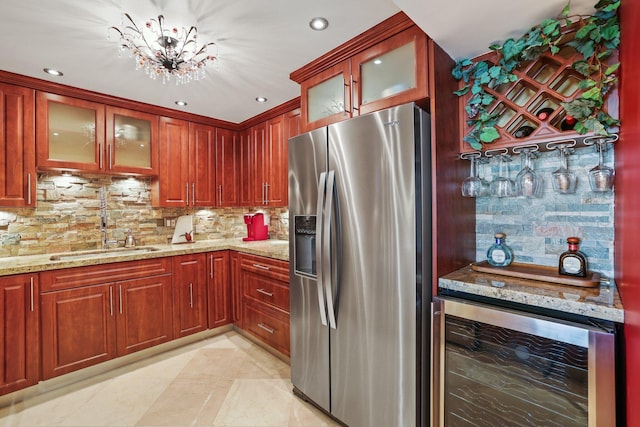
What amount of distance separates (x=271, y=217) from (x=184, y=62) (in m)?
2.04

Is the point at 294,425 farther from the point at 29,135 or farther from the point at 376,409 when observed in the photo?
the point at 29,135

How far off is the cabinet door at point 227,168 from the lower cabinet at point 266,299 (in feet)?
3.01

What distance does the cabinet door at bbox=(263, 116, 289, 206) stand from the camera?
9.95ft

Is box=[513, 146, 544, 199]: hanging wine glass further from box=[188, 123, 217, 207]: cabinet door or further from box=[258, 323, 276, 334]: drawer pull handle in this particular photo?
box=[188, 123, 217, 207]: cabinet door

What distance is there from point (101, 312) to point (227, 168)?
6.32 ft

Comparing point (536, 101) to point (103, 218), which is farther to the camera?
point (103, 218)

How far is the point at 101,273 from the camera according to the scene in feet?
7.95

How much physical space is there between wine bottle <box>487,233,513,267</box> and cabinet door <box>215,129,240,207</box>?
112 inches

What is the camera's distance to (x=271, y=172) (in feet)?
10.5

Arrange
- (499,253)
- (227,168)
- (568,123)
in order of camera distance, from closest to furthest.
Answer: (568,123) → (499,253) → (227,168)

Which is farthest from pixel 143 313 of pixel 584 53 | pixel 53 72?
pixel 584 53

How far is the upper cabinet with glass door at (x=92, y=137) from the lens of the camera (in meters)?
2.47

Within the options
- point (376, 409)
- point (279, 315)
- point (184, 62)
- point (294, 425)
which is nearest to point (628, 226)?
point (376, 409)

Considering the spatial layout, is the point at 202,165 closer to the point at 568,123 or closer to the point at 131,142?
the point at 131,142
